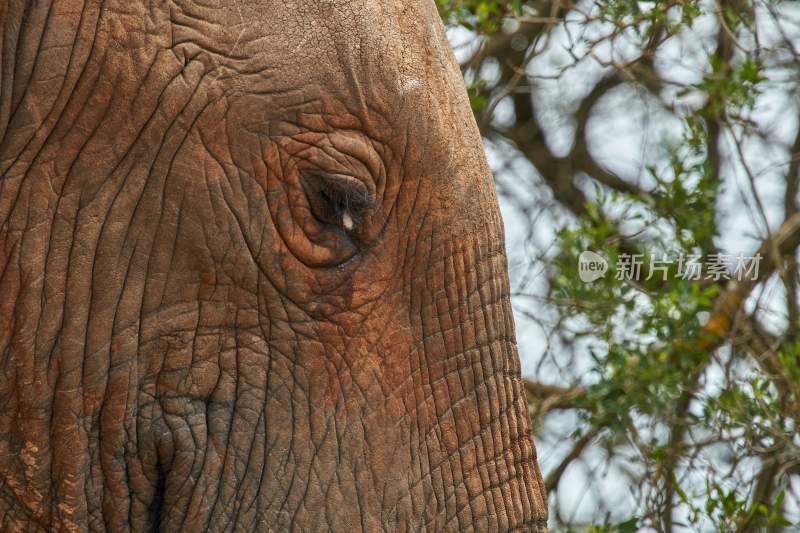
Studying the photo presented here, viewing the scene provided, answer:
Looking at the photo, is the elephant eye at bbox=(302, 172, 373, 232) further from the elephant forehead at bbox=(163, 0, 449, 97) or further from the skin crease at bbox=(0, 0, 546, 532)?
the elephant forehead at bbox=(163, 0, 449, 97)

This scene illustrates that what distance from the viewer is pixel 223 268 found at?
2.62 meters

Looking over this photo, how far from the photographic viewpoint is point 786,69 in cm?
579

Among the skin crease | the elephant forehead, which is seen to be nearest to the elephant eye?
the skin crease

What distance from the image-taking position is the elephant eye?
8.71 feet

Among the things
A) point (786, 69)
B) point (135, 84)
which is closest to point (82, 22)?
point (135, 84)

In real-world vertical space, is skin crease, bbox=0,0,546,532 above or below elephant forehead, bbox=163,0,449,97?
below

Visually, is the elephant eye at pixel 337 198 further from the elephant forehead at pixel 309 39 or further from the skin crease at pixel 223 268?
the elephant forehead at pixel 309 39

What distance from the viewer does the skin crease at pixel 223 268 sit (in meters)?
2.56

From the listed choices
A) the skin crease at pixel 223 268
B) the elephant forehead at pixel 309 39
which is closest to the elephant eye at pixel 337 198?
the skin crease at pixel 223 268

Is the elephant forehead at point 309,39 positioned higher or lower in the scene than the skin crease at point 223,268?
higher

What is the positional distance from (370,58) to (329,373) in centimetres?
57

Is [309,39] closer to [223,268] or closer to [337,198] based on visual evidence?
[337,198]

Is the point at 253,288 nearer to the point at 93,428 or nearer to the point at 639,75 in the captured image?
the point at 93,428

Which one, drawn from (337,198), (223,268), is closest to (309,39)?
(337,198)
